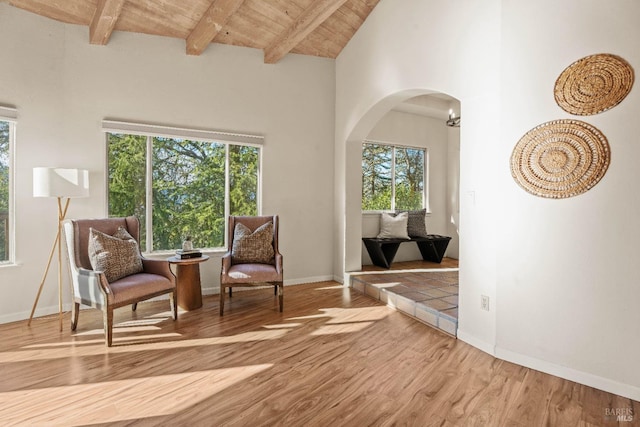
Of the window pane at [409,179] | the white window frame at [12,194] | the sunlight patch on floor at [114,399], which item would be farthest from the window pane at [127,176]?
the window pane at [409,179]

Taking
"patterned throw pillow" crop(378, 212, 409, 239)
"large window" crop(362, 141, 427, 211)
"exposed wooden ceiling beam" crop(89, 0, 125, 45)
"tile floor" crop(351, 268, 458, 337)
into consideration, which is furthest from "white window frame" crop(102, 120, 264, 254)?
"patterned throw pillow" crop(378, 212, 409, 239)

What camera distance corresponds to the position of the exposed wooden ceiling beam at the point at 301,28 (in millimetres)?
3768

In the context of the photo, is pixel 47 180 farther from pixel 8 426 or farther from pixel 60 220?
pixel 8 426

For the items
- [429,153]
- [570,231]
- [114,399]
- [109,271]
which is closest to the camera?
[114,399]

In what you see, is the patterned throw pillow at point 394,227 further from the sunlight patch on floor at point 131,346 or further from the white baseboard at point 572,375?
the white baseboard at point 572,375

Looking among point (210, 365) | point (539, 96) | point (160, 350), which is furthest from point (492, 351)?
point (160, 350)

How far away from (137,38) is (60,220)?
87.4 inches

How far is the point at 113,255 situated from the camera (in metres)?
3.22

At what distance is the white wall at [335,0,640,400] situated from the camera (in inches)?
85.9

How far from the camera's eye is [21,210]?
3.51 metres

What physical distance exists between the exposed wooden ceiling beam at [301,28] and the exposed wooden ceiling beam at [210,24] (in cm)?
83

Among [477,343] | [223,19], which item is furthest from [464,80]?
[223,19]

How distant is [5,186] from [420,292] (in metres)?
4.52

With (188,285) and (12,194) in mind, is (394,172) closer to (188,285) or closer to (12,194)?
(188,285)
